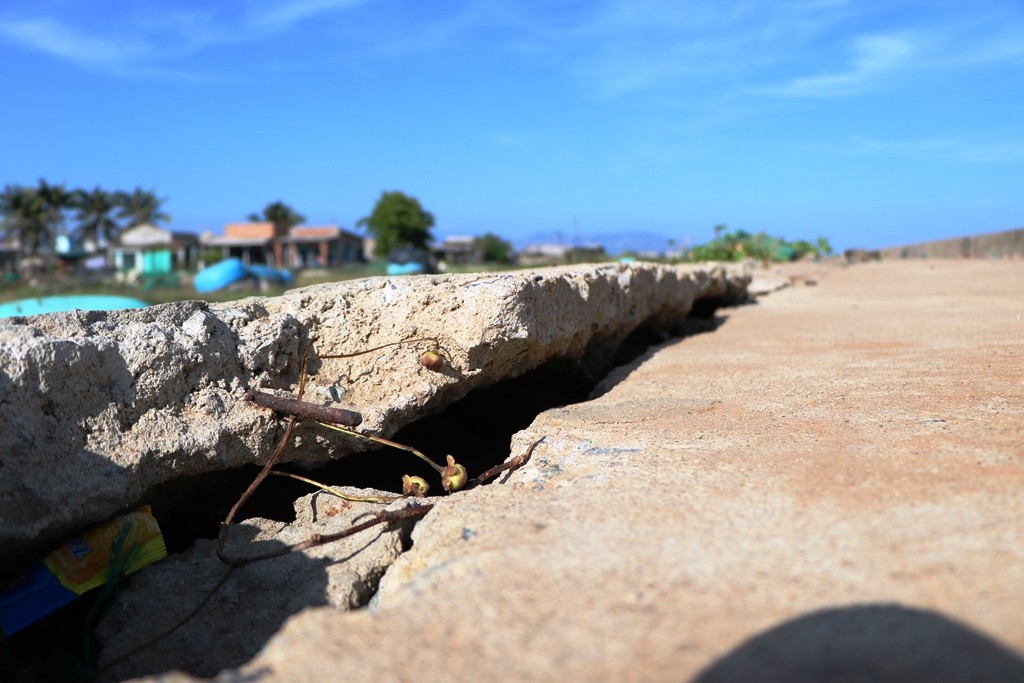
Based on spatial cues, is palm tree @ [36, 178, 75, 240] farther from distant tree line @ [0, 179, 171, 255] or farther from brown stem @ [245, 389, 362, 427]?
brown stem @ [245, 389, 362, 427]

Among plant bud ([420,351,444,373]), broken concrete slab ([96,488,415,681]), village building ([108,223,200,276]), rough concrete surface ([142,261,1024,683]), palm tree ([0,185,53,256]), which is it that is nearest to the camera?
rough concrete surface ([142,261,1024,683])

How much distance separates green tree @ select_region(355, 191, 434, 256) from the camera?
42625mm

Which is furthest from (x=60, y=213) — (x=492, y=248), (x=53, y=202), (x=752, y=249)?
(x=752, y=249)

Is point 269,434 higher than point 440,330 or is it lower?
lower

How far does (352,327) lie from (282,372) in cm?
27

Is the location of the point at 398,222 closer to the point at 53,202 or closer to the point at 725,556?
the point at 53,202

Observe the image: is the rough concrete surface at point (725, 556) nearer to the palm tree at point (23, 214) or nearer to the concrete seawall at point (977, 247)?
the concrete seawall at point (977, 247)

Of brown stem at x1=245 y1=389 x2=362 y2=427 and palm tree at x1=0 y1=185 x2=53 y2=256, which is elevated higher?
palm tree at x1=0 y1=185 x2=53 y2=256

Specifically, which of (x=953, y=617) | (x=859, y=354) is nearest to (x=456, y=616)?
(x=953, y=617)

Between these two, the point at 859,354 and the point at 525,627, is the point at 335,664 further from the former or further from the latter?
the point at 859,354

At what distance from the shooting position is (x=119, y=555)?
2.22 m

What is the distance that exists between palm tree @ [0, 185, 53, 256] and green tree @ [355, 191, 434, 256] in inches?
743

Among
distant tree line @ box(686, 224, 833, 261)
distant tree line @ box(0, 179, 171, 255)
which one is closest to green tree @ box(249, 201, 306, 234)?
distant tree line @ box(0, 179, 171, 255)

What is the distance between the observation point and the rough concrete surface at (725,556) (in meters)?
1.18
